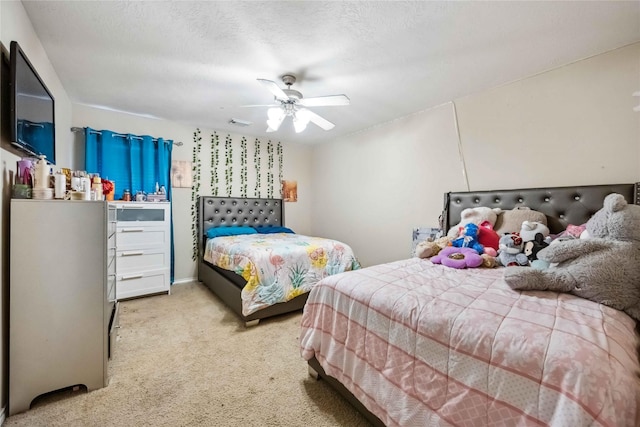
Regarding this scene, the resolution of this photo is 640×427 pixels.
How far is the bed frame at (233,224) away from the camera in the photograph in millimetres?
2548

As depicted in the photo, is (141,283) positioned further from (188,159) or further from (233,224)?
(188,159)

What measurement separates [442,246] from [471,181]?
0.96 meters

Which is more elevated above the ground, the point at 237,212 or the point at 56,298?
the point at 237,212

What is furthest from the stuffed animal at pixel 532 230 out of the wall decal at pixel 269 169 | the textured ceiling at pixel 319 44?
the wall decal at pixel 269 169

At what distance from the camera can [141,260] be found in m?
3.12

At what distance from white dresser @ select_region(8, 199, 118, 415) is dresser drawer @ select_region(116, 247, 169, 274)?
1.69m

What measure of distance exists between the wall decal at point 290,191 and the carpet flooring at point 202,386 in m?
2.56

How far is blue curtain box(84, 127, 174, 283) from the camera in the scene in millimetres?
3105

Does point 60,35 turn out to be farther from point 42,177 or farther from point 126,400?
point 126,400

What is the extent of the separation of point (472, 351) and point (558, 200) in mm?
1886

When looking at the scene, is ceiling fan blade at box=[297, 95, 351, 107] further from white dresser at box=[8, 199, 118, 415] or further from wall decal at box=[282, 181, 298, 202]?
wall decal at box=[282, 181, 298, 202]

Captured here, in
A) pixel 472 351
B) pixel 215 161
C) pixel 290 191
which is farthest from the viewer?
pixel 290 191

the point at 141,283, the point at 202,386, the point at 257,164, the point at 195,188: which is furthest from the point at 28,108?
the point at 257,164

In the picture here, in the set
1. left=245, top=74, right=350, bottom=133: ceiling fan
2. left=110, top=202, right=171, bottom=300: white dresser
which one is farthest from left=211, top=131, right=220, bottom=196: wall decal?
left=245, top=74, right=350, bottom=133: ceiling fan
